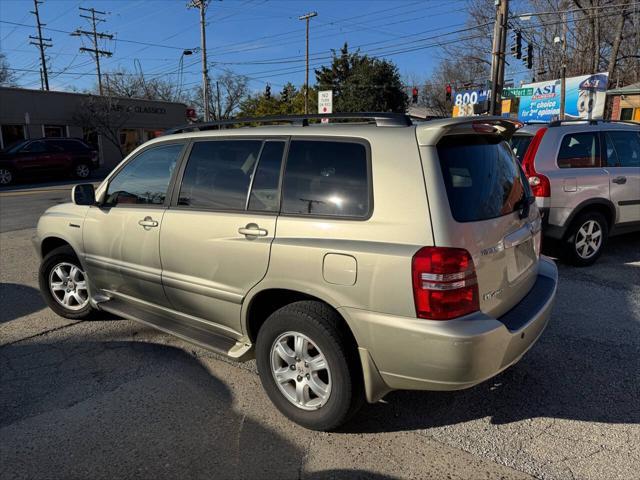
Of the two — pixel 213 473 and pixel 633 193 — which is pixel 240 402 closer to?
pixel 213 473

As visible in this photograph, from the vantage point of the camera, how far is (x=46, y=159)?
1980 cm

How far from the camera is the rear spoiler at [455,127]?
8.36ft

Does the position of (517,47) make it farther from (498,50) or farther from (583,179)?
(583,179)

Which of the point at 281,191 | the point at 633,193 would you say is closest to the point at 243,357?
the point at 281,191

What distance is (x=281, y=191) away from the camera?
3.00 metres

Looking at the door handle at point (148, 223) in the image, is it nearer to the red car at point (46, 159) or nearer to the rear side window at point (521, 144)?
the rear side window at point (521, 144)

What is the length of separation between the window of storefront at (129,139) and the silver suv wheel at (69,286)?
32.1 metres

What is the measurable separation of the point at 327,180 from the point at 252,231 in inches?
22.5

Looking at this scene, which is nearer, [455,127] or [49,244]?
[455,127]

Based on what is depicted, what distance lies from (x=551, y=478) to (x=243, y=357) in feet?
6.08

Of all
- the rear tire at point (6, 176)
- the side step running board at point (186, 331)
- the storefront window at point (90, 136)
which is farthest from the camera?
the storefront window at point (90, 136)

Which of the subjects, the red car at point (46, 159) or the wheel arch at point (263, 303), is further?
the red car at point (46, 159)

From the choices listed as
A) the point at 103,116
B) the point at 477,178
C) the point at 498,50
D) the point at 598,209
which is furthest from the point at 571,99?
the point at 477,178

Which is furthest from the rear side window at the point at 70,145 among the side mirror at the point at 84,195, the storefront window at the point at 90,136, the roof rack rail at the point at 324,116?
the roof rack rail at the point at 324,116
